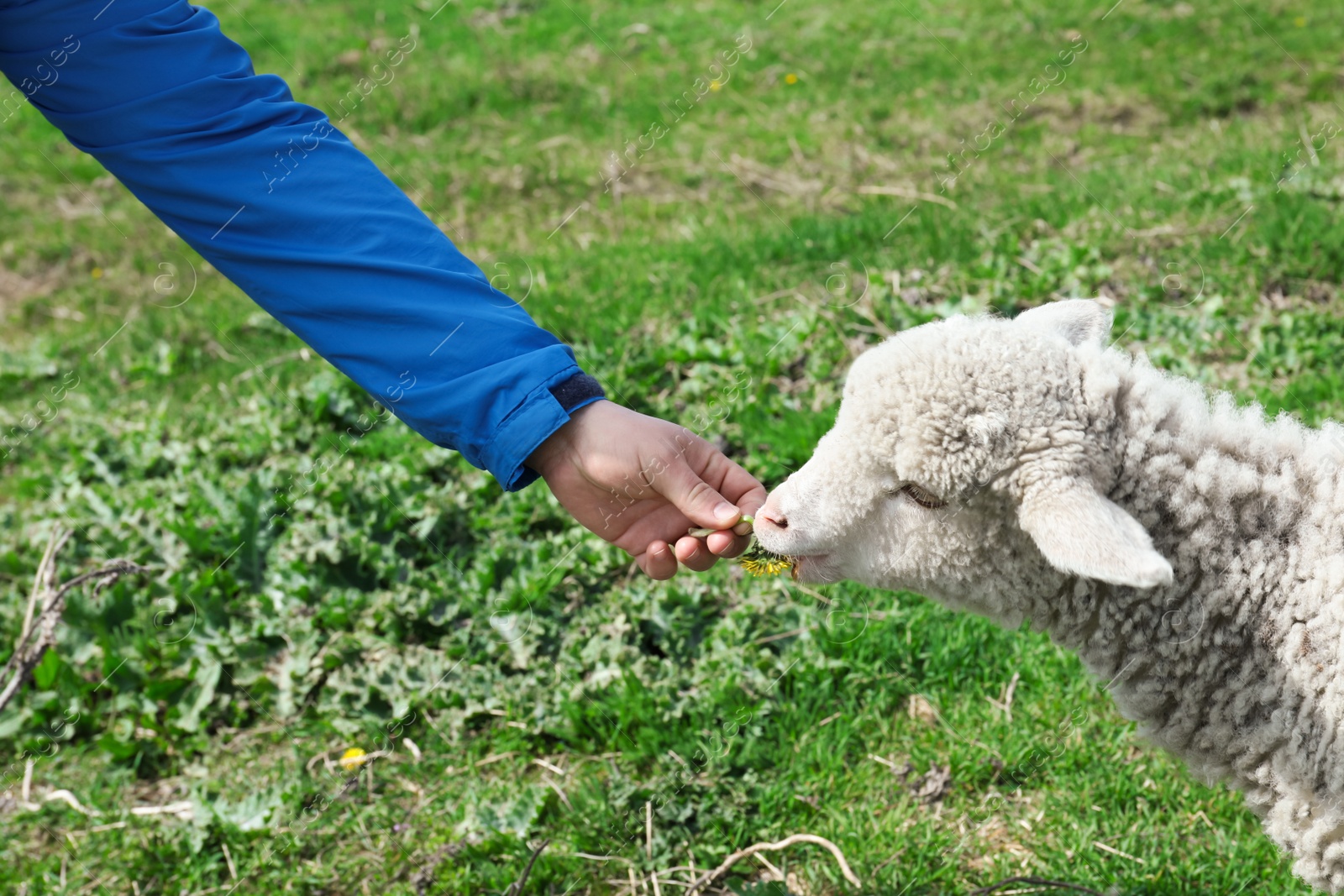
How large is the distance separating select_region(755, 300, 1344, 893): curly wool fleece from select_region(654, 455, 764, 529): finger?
192 mm

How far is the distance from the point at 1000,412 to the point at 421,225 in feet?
4.93

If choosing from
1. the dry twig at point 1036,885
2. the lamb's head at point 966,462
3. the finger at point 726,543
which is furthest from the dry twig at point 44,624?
the dry twig at point 1036,885

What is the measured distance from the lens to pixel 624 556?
4031mm

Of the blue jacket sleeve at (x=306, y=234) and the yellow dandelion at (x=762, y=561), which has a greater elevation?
the blue jacket sleeve at (x=306, y=234)

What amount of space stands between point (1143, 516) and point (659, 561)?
1222mm

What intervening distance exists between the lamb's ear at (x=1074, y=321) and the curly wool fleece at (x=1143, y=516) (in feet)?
0.06

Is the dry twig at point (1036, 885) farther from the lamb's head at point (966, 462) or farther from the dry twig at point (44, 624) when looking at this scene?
the dry twig at point (44, 624)

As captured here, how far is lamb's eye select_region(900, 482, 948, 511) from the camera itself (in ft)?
8.02

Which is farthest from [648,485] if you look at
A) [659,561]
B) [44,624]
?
[44,624]

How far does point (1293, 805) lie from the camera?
93.2 inches

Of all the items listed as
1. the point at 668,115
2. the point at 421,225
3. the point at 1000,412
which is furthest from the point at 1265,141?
the point at 421,225

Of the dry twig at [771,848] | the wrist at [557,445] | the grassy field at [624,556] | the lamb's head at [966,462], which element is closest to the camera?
the lamb's head at [966,462]

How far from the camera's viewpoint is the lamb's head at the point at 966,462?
2.30 metres

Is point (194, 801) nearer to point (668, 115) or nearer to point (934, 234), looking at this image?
point (934, 234)
